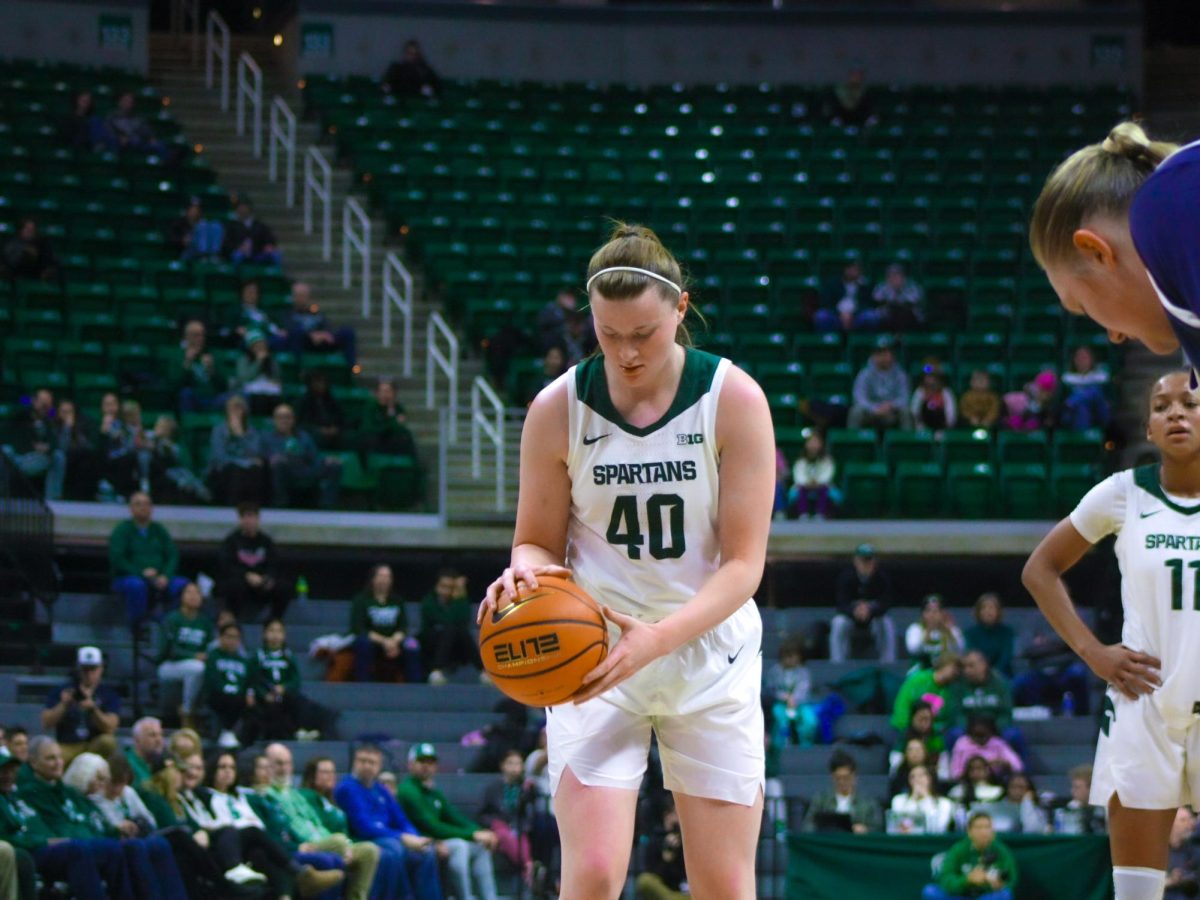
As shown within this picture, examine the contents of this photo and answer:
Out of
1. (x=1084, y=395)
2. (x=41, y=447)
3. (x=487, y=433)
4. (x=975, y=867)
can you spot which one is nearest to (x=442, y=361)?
(x=487, y=433)

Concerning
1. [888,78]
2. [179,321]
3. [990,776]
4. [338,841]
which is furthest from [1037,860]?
[888,78]

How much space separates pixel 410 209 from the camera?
69.3ft

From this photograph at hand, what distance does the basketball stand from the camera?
4.12 m

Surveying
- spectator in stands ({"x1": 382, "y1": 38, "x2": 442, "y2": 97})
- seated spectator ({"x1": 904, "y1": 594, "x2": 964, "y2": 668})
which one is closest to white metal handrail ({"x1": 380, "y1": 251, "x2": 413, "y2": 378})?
spectator in stands ({"x1": 382, "y1": 38, "x2": 442, "y2": 97})

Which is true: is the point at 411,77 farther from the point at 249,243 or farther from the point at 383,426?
the point at 383,426

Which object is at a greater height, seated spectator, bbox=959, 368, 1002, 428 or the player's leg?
seated spectator, bbox=959, 368, 1002, 428

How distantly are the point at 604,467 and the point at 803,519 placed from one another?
1215 cm

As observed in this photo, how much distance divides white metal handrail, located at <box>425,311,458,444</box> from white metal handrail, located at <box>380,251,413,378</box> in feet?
0.72

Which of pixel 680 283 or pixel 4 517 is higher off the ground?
pixel 680 283

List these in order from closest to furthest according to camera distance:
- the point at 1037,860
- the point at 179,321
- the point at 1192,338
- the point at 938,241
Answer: the point at 1192,338 → the point at 1037,860 → the point at 179,321 → the point at 938,241

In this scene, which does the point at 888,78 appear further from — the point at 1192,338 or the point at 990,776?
the point at 1192,338

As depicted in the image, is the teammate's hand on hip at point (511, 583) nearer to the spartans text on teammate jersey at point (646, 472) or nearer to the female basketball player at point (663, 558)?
the female basketball player at point (663, 558)

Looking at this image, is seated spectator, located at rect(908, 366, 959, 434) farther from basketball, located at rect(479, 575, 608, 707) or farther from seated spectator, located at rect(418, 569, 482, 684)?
basketball, located at rect(479, 575, 608, 707)

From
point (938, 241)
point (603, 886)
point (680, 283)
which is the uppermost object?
point (938, 241)
